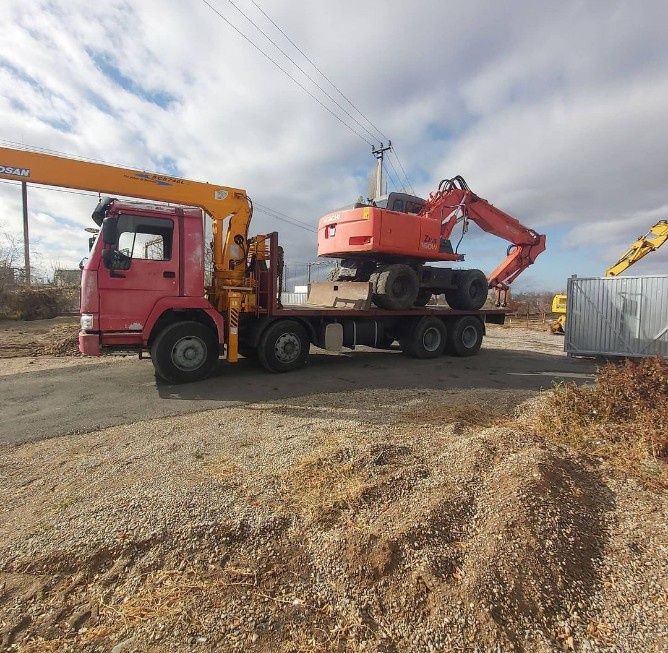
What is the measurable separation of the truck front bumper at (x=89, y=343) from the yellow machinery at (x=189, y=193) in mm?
2199

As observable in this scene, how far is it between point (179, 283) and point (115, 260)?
1085mm

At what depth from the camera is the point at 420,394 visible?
6840 mm

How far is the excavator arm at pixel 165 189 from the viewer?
23.0 ft

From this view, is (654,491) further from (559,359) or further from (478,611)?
(559,359)

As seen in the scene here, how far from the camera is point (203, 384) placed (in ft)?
24.4

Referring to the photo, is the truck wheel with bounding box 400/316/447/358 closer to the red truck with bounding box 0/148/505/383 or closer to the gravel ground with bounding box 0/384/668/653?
the red truck with bounding box 0/148/505/383

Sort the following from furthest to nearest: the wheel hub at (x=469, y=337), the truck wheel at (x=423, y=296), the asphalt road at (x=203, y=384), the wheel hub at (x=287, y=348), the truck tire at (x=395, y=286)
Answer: the wheel hub at (x=469, y=337) < the truck wheel at (x=423, y=296) < the truck tire at (x=395, y=286) < the wheel hub at (x=287, y=348) < the asphalt road at (x=203, y=384)

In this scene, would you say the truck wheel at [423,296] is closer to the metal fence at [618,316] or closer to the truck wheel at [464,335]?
the truck wheel at [464,335]

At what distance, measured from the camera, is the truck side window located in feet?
23.1

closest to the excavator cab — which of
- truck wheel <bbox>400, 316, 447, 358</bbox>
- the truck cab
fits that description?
truck wheel <bbox>400, 316, 447, 358</bbox>

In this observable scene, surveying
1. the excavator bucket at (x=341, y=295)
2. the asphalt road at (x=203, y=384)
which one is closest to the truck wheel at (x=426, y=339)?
the asphalt road at (x=203, y=384)

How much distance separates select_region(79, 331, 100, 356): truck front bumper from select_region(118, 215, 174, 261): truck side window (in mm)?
1500

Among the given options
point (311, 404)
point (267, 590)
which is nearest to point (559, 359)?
point (311, 404)

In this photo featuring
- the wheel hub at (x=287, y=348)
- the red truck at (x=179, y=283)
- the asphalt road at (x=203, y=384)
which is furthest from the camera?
the wheel hub at (x=287, y=348)
